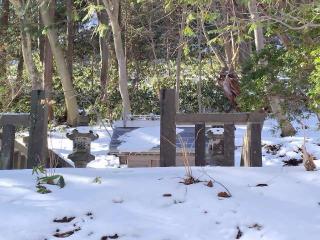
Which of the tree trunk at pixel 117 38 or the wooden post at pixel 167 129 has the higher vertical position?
the tree trunk at pixel 117 38

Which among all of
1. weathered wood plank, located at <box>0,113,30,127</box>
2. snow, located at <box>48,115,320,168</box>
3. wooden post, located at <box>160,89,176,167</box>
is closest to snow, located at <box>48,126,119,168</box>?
snow, located at <box>48,115,320,168</box>

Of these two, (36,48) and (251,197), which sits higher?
(36,48)

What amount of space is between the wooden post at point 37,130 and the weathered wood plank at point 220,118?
142cm

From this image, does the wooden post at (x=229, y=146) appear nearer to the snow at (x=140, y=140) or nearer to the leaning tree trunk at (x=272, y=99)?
the leaning tree trunk at (x=272, y=99)

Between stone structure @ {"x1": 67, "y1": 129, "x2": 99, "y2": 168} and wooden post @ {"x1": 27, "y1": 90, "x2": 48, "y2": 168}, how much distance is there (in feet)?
6.00

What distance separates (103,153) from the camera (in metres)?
12.5

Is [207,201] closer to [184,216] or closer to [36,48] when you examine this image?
[184,216]

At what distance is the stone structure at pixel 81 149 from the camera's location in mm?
7074

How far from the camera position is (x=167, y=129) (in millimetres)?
5340

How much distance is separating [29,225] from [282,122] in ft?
10.5

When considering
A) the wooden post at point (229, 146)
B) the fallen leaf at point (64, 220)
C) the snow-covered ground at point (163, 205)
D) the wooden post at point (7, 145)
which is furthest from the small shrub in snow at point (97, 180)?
the wooden post at point (229, 146)

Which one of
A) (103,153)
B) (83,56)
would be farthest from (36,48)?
(103,153)

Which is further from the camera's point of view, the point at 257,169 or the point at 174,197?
the point at 257,169

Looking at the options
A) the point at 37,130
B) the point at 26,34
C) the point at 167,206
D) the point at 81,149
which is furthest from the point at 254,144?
the point at 26,34
